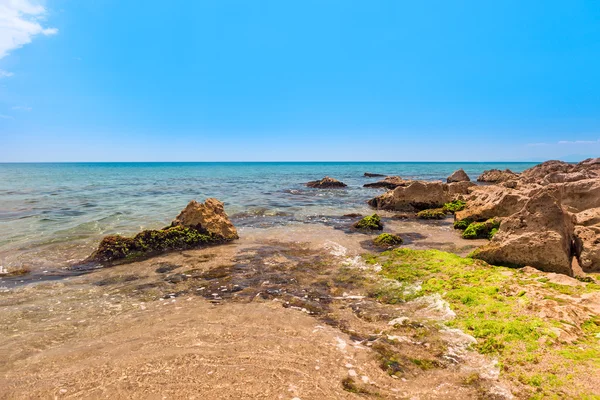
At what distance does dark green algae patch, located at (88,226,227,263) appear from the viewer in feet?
37.2

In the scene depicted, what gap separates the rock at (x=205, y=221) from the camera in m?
13.7

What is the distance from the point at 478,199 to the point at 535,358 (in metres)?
14.6

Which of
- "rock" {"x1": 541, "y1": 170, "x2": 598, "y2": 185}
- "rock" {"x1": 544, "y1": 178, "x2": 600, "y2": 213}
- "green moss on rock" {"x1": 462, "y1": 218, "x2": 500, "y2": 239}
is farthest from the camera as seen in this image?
"rock" {"x1": 541, "y1": 170, "x2": 598, "y2": 185}

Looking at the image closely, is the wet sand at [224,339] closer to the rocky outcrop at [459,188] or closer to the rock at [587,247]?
the rock at [587,247]

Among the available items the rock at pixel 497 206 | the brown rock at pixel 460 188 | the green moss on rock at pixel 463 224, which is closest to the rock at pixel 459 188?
the brown rock at pixel 460 188

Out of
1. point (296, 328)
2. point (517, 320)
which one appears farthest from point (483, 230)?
point (296, 328)

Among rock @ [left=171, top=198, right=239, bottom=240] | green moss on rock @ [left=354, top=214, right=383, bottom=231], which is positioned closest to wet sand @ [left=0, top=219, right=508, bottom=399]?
rock @ [left=171, top=198, right=239, bottom=240]

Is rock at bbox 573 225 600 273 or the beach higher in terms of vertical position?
rock at bbox 573 225 600 273

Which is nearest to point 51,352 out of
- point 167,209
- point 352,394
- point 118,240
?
point 352,394

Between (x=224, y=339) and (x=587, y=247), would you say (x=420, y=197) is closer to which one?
(x=587, y=247)

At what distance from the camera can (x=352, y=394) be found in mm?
4371

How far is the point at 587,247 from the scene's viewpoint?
27.6 feet

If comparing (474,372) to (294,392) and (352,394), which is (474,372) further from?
(294,392)

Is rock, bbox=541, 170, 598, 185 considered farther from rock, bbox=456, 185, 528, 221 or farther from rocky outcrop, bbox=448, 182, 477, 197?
rock, bbox=456, 185, 528, 221
